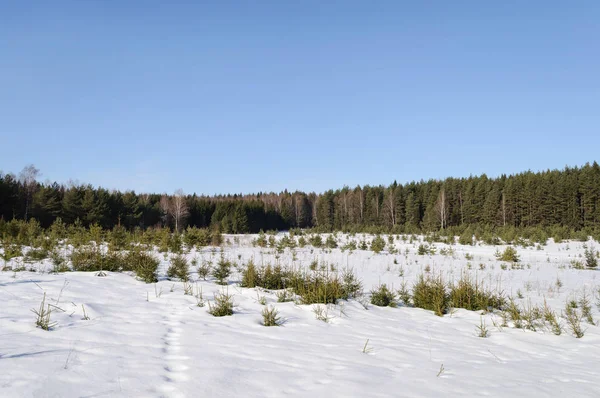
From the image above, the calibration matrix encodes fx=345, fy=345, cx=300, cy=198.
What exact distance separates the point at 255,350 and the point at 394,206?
52393 mm

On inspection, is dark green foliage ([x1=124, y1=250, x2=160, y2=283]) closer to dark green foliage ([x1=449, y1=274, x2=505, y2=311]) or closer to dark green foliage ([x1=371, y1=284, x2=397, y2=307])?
dark green foliage ([x1=371, y1=284, x2=397, y2=307])

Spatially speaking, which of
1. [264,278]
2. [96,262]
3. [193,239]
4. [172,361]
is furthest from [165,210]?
[172,361]

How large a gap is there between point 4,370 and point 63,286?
12.8ft

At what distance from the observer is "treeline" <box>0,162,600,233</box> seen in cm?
3375

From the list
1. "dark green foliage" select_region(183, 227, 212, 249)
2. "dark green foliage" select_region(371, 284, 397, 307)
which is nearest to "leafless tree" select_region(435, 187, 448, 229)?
"dark green foliage" select_region(183, 227, 212, 249)

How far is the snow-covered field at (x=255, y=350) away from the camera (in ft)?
8.34

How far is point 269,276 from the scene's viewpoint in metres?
7.82

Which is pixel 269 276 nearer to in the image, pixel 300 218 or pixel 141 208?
pixel 141 208

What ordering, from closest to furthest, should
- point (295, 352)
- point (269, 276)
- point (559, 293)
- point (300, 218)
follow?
1. point (295, 352)
2. point (269, 276)
3. point (559, 293)
4. point (300, 218)

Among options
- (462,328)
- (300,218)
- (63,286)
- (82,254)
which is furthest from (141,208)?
(462,328)

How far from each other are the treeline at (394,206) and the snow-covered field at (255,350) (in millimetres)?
28099

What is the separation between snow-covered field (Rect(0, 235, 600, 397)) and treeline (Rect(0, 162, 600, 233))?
2810 centimetres

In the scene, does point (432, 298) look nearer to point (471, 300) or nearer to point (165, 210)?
point (471, 300)

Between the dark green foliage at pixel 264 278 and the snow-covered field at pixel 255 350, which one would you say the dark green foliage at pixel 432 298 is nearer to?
the snow-covered field at pixel 255 350
